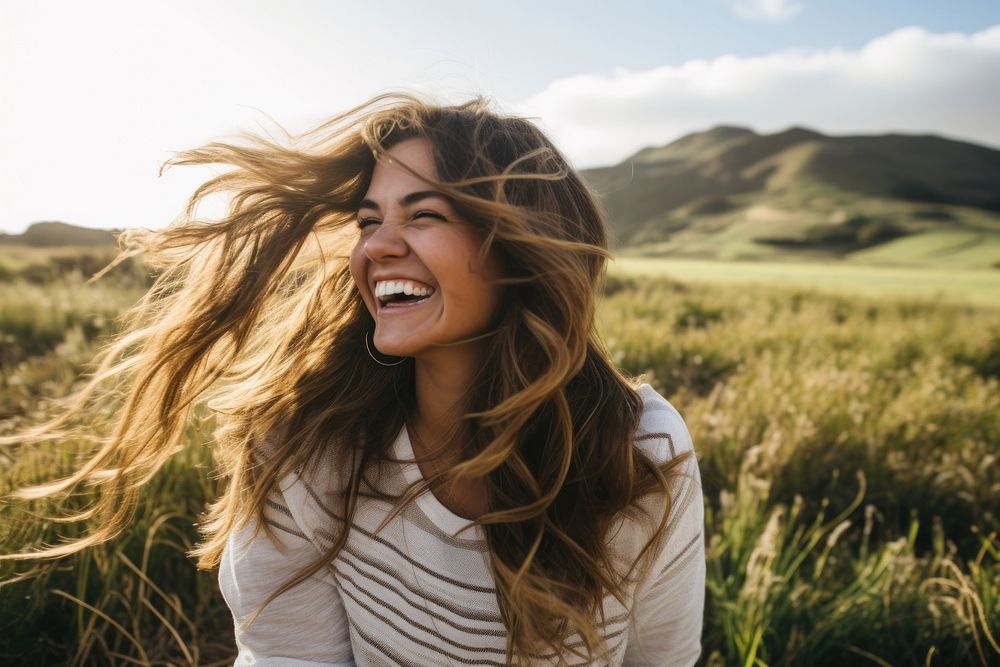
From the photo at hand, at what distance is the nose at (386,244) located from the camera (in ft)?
5.61

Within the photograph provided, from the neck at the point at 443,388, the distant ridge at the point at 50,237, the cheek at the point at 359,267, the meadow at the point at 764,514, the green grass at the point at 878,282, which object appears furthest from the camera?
the green grass at the point at 878,282

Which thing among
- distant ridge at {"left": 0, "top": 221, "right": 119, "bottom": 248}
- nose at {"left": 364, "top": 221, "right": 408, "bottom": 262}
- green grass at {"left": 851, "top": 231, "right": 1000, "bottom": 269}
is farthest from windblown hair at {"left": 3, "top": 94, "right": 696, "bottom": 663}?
green grass at {"left": 851, "top": 231, "right": 1000, "bottom": 269}

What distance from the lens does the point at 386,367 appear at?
210cm

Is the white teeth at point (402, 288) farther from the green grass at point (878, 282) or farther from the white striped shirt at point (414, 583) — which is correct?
the green grass at point (878, 282)

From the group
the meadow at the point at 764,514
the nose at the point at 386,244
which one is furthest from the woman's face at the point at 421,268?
the meadow at the point at 764,514

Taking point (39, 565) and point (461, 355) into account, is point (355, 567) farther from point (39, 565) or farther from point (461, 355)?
point (39, 565)

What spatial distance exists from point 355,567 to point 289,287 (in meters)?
0.97

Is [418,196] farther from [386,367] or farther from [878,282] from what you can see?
[878,282]

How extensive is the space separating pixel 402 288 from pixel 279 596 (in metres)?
0.92

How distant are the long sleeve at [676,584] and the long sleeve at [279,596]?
2.95ft

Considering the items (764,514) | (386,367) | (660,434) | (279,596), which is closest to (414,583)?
(279,596)

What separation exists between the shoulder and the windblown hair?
39 millimetres

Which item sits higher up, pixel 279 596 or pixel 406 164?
pixel 406 164

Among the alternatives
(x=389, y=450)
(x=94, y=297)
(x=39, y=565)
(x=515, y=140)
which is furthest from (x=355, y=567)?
(x=94, y=297)
